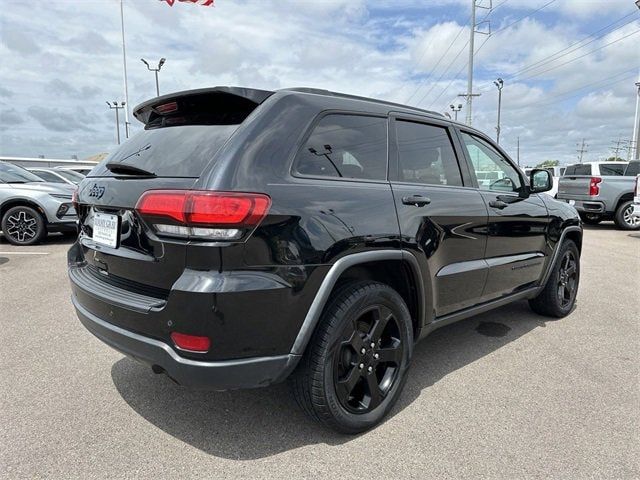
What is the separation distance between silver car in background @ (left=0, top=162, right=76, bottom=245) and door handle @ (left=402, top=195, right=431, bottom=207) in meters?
7.49

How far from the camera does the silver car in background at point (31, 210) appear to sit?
810cm

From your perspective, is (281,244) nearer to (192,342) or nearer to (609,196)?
(192,342)

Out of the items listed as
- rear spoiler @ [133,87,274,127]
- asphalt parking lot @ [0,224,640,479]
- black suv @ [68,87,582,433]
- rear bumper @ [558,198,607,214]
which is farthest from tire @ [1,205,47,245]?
rear bumper @ [558,198,607,214]

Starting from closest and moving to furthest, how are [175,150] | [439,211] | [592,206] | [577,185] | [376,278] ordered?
[175,150] < [376,278] < [439,211] < [592,206] < [577,185]

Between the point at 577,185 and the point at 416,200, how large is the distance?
11.4m

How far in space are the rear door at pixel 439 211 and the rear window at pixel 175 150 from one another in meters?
1.06

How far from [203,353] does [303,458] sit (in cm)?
79

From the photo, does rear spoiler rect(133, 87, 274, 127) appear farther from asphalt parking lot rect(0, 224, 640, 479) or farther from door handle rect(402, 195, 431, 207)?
asphalt parking lot rect(0, 224, 640, 479)

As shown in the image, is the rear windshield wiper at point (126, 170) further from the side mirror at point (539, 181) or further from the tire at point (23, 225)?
the tire at point (23, 225)

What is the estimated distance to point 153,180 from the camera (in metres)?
2.14

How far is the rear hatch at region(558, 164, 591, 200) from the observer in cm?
1176

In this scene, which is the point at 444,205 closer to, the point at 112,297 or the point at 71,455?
the point at 112,297

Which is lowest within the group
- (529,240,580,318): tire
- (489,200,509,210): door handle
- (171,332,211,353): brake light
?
(529,240,580,318): tire

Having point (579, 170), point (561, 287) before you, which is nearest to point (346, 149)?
point (561, 287)
